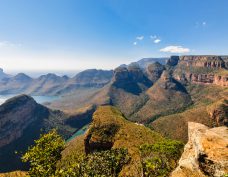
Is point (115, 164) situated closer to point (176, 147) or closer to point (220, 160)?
point (176, 147)

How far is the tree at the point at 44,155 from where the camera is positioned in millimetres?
A: 41094

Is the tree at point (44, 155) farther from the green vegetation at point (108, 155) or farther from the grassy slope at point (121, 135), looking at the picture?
the grassy slope at point (121, 135)

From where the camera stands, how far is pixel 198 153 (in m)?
44.1

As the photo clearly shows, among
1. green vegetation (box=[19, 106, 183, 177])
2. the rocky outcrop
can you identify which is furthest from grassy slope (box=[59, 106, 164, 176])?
the rocky outcrop

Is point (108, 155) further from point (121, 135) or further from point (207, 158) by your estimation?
point (121, 135)

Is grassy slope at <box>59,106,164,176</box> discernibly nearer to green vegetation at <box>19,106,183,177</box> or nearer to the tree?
green vegetation at <box>19,106,183,177</box>

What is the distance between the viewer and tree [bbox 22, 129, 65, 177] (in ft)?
135

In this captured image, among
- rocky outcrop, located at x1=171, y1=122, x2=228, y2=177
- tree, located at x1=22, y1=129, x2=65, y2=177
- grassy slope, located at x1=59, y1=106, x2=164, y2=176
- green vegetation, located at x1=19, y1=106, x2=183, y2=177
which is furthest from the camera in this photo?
grassy slope, located at x1=59, y1=106, x2=164, y2=176

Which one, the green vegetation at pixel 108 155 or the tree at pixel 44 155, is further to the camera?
the green vegetation at pixel 108 155

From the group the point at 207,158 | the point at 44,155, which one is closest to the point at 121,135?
the point at 44,155

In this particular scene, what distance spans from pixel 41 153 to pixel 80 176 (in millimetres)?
9727

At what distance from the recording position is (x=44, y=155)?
1790 inches

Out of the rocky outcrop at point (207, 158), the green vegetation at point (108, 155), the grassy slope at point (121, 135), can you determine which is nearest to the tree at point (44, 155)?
the green vegetation at point (108, 155)

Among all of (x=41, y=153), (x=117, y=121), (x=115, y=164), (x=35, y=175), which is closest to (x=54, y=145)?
(x=41, y=153)
